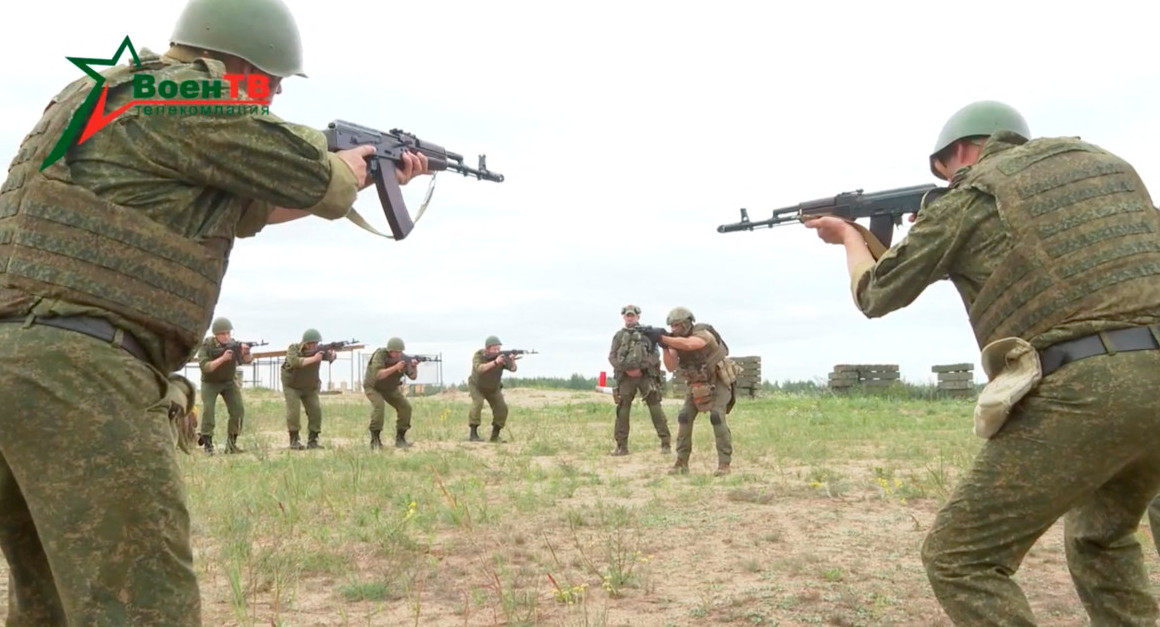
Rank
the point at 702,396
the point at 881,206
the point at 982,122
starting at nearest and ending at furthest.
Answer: the point at 982,122 → the point at 881,206 → the point at 702,396

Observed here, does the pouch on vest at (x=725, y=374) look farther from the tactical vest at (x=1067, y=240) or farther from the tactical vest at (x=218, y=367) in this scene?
the tactical vest at (x=1067, y=240)

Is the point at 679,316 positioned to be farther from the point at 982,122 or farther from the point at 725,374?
the point at 982,122

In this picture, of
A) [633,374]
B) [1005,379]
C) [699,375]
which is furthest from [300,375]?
[1005,379]

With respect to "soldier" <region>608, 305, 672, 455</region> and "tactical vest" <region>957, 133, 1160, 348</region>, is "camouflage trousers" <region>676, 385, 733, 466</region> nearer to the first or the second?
"soldier" <region>608, 305, 672, 455</region>

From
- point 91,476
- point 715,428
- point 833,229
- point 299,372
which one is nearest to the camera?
point 91,476

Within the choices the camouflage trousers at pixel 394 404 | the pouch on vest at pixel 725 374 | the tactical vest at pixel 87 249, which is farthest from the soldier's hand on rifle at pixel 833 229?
the camouflage trousers at pixel 394 404

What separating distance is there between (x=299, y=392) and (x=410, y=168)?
37.8 feet

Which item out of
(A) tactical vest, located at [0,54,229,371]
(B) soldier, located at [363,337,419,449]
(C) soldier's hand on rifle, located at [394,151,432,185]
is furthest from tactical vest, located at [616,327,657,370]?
(A) tactical vest, located at [0,54,229,371]

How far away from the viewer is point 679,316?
434 inches

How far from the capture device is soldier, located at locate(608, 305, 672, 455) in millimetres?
13156

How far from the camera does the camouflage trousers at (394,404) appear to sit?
563 inches

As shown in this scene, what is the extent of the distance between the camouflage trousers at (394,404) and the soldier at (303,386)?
0.83 m

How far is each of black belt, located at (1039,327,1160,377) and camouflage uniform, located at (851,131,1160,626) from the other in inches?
0.4

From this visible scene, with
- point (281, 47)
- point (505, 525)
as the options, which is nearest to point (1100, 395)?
point (281, 47)
